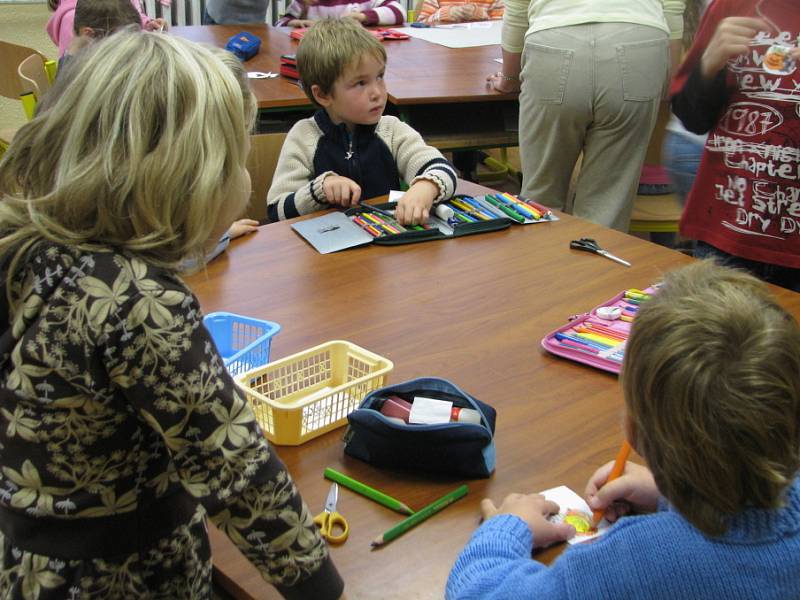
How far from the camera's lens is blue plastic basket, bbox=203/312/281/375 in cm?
137

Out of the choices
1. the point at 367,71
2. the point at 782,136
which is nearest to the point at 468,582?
the point at 782,136

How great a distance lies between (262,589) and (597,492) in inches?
17.0

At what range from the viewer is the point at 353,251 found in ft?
6.18

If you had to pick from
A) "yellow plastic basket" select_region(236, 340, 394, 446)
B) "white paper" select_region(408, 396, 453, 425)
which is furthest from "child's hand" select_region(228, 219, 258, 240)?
"white paper" select_region(408, 396, 453, 425)

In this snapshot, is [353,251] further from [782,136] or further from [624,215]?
[624,215]

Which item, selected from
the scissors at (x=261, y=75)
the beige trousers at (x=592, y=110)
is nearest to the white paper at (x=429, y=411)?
the beige trousers at (x=592, y=110)

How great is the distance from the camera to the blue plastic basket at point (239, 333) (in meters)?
1.37

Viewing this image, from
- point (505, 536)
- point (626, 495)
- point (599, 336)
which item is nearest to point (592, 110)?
point (599, 336)

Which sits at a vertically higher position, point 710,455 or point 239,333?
point 710,455

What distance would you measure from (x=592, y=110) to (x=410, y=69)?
1.07 meters

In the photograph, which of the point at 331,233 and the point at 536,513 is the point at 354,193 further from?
the point at 536,513

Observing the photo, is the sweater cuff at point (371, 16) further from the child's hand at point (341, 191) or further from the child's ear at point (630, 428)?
the child's ear at point (630, 428)

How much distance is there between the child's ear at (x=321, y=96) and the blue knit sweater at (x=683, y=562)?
5.64ft

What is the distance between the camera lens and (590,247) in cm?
188
